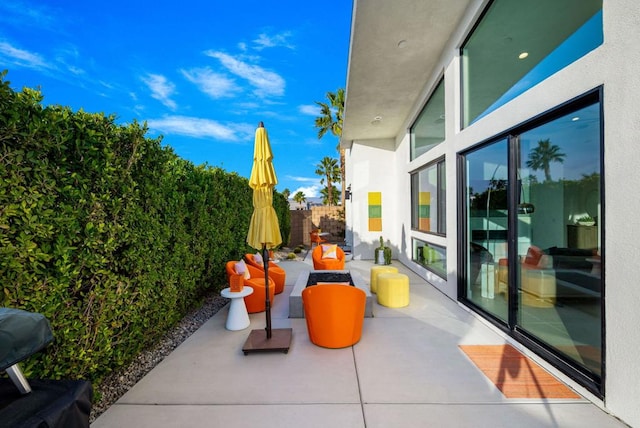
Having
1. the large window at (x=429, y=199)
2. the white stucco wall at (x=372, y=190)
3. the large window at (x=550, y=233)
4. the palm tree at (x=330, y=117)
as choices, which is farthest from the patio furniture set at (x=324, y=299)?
the palm tree at (x=330, y=117)

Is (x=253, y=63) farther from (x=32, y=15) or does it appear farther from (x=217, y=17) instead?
(x=32, y=15)

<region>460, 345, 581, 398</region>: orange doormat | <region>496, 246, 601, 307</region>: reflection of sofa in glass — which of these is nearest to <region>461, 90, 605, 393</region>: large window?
<region>496, 246, 601, 307</region>: reflection of sofa in glass

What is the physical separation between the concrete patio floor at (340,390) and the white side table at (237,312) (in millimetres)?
218

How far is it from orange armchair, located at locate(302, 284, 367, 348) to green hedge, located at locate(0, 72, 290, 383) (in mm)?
1947

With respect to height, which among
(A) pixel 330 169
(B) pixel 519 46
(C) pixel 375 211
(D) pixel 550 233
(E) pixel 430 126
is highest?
(A) pixel 330 169

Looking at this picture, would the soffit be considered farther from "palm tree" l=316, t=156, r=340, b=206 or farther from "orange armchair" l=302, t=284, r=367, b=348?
"palm tree" l=316, t=156, r=340, b=206

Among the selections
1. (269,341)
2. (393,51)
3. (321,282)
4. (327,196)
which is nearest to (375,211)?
(321,282)

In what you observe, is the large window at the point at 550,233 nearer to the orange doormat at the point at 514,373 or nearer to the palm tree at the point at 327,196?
the orange doormat at the point at 514,373

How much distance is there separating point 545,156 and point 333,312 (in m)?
3.13

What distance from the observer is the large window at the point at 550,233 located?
110 inches

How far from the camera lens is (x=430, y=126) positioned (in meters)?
7.05

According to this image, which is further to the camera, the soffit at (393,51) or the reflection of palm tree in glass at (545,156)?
the soffit at (393,51)

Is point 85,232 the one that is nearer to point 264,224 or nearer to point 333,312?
point 264,224

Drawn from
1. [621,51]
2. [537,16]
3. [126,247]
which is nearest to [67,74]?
[126,247]
